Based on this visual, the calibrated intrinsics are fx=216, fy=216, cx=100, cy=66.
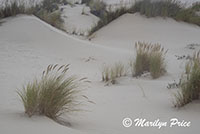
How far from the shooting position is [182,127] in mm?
1964

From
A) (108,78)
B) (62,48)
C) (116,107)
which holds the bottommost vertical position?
(62,48)

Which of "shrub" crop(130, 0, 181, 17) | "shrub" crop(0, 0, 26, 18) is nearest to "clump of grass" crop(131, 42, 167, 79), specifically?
"shrub" crop(0, 0, 26, 18)

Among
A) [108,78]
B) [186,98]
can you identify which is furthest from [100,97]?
[186,98]

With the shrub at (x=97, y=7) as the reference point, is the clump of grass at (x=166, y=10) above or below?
above

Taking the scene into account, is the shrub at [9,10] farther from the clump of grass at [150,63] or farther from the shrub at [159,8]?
the shrub at [159,8]

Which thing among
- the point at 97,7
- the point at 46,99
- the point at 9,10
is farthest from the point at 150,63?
the point at 97,7

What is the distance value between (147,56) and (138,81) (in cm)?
80

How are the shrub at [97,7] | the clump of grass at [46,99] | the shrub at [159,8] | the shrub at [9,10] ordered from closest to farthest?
the clump of grass at [46,99] → the shrub at [9,10] → the shrub at [159,8] → the shrub at [97,7]

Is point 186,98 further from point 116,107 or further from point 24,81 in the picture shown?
point 24,81

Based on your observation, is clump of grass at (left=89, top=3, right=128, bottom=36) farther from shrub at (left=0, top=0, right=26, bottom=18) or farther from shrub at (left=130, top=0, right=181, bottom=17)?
shrub at (left=0, top=0, right=26, bottom=18)

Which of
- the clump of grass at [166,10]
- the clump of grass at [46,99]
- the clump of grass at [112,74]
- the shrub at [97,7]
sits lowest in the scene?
the shrub at [97,7]

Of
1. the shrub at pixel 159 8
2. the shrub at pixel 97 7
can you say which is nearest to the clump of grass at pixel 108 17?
the shrub at pixel 159 8

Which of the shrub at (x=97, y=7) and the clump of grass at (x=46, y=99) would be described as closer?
the clump of grass at (x=46, y=99)

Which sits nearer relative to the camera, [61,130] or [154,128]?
[61,130]
